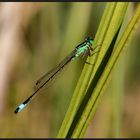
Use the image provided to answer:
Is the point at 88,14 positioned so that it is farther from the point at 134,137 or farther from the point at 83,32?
the point at 134,137

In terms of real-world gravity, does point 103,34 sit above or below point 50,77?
above

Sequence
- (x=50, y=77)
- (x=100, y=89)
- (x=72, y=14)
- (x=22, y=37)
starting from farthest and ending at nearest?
(x=22, y=37), (x=50, y=77), (x=72, y=14), (x=100, y=89)

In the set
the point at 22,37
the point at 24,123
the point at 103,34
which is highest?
the point at 103,34

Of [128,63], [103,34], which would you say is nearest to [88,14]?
[128,63]

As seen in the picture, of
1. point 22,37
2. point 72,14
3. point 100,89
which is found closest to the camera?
point 100,89

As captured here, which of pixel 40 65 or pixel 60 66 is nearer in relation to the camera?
pixel 60 66

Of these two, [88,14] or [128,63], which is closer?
[88,14]
